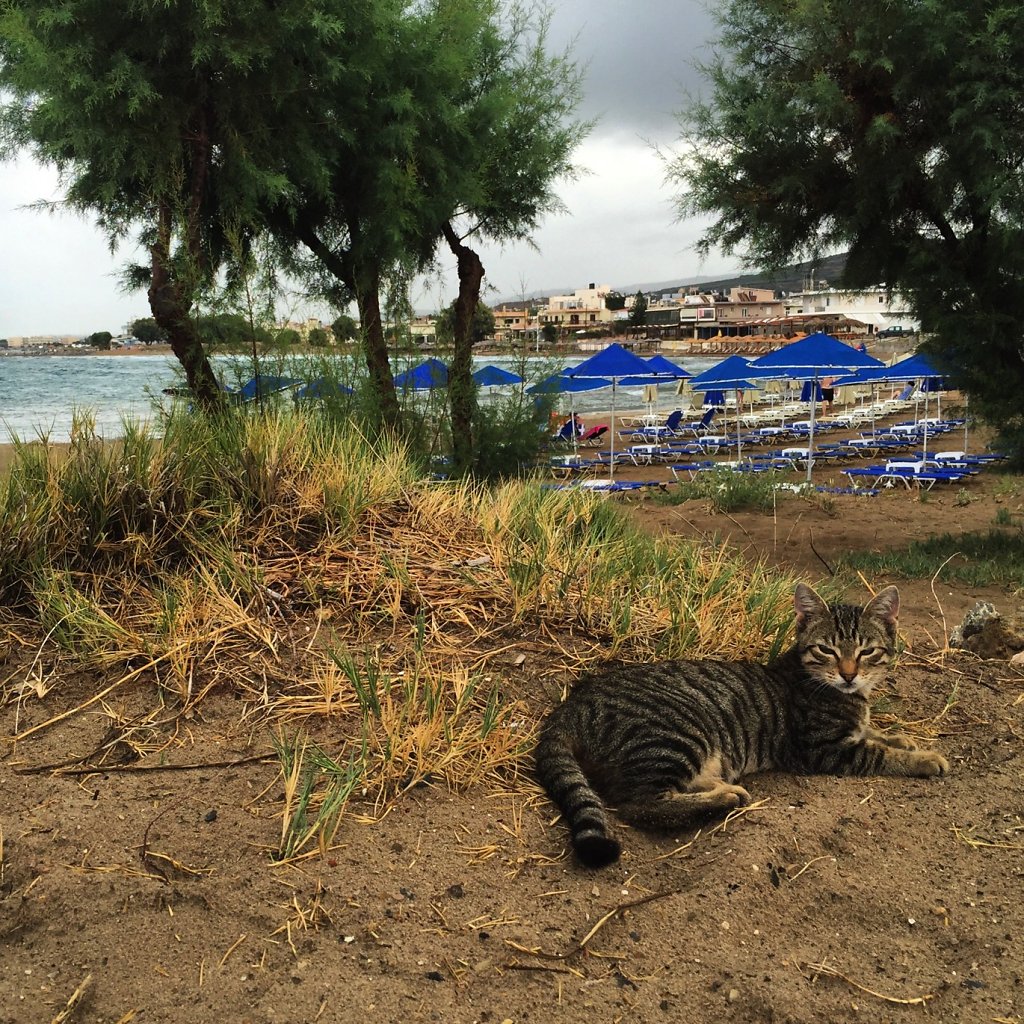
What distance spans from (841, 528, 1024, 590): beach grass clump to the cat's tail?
463cm

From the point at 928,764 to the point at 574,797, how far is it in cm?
151

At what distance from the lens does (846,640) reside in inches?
148

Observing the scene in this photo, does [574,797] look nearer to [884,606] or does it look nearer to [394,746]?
[394,746]

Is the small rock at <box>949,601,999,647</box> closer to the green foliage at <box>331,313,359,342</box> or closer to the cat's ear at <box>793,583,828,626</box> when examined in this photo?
the cat's ear at <box>793,583,828,626</box>

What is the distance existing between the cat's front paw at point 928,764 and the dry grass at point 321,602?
2.91 ft

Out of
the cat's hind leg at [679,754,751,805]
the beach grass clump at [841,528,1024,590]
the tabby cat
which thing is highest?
the tabby cat

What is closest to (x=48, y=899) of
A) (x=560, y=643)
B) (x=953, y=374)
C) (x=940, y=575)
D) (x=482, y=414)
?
(x=560, y=643)

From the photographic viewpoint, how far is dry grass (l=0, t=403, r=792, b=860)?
315 cm

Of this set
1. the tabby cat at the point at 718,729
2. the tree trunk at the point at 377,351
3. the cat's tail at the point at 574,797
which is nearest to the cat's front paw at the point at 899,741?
the tabby cat at the point at 718,729

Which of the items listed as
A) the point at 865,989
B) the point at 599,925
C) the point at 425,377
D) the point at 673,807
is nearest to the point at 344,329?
the point at 425,377

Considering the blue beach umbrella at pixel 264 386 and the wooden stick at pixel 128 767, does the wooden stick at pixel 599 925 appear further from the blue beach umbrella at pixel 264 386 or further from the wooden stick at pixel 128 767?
the blue beach umbrella at pixel 264 386

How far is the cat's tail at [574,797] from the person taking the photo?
2.70 m

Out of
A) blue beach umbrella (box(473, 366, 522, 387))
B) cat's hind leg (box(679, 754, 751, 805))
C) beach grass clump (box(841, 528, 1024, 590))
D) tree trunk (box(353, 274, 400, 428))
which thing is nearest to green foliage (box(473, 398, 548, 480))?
blue beach umbrella (box(473, 366, 522, 387))

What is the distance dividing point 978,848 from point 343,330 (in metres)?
6.70
